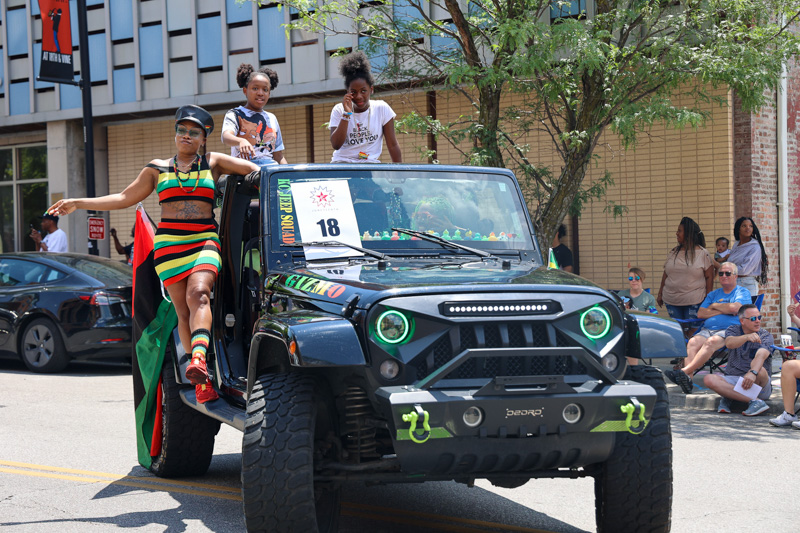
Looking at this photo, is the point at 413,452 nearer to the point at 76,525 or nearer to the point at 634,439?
the point at 634,439

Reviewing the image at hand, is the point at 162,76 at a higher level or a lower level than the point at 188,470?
higher

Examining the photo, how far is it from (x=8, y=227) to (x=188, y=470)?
2141cm

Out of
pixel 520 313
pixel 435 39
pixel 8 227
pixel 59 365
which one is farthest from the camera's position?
pixel 8 227

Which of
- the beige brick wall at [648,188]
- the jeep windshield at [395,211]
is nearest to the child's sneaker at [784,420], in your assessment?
the jeep windshield at [395,211]

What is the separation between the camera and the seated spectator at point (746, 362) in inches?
399

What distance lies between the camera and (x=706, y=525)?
5.58m

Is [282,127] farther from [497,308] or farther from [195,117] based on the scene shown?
[497,308]

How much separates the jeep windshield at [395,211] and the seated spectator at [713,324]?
5711 mm

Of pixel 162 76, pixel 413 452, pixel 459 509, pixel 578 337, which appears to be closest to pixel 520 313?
pixel 578 337

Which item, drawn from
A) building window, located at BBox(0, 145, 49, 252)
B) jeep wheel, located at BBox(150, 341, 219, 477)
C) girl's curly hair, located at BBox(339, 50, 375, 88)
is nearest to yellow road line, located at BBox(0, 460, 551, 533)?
Answer: jeep wheel, located at BBox(150, 341, 219, 477)

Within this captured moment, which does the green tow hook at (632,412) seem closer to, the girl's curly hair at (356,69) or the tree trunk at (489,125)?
the girl's curly hair at (356,69)

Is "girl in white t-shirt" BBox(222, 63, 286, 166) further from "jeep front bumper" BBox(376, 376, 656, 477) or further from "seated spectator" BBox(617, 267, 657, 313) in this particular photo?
"seated spectator" BBox(617, 267, 657, 313)

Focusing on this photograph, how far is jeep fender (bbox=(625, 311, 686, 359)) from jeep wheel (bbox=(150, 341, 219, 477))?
3.09 meters

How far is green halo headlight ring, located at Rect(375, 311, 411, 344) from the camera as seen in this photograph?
14.0 ft
